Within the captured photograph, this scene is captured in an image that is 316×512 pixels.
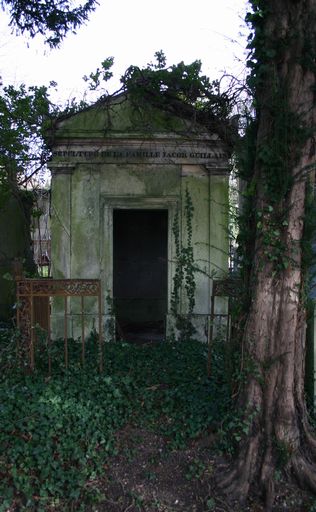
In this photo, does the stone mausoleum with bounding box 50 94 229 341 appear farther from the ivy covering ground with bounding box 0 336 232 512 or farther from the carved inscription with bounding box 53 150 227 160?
the ivy covering ground with bounding box 0 336 232 512

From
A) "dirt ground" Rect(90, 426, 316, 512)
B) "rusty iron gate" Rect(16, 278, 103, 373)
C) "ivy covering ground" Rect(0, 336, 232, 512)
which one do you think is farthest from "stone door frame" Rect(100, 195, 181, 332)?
A: "dirt ground" Rect(90, 426, 316, 512)

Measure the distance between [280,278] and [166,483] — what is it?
1728 mm


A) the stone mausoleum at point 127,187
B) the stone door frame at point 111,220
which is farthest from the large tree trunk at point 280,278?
the stone door frame at point 111,220

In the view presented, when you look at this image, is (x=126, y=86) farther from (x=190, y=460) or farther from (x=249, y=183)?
(x=190, y=460)

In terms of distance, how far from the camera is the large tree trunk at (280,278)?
354 cm

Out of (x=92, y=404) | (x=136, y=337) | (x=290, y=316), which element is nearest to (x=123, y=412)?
(x=92, y=404)

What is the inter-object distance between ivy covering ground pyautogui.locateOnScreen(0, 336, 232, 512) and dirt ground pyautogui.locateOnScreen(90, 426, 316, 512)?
10 centimetres

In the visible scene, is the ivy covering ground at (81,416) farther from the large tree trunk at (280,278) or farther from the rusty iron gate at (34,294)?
the large tree trunk at (280,278)

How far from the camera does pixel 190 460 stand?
12.3 feet

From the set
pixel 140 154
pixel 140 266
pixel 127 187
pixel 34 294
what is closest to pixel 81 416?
pixel 34 294

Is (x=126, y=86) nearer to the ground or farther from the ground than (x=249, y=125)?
farther from the ground

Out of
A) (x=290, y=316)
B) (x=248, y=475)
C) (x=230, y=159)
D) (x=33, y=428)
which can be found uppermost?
(x=230, y=159)

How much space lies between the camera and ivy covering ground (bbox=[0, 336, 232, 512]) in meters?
3.48

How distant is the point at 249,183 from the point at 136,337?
14.0 feet
